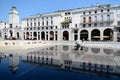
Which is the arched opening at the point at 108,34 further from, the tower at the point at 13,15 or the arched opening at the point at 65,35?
the tower at the point at 13,15

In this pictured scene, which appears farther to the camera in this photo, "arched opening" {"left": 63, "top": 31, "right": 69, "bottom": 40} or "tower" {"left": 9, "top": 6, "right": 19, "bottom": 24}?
"tower" {"left": 9, "top": 6, "right": 19, "bottom": 24}

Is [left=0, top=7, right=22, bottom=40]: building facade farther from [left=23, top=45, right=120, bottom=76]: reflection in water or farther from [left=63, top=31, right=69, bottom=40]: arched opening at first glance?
[left=23, top=45, right=120, bottom=76]: reflection in water

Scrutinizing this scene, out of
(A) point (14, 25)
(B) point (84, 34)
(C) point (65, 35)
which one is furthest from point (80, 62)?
(A) point (14, 25)

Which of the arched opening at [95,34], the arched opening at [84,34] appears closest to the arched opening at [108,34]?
the arched opening at [95,34]

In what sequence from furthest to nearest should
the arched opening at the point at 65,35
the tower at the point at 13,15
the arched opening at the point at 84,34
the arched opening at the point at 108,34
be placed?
the tower at the point at 13,15 → the arched opening at the point at 65,35 → the arched opening at the point at 84,34 → the arched opening at the point at 108,34

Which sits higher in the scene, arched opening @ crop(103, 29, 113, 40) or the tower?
the tower

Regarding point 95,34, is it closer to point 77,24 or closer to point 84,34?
point 84,34

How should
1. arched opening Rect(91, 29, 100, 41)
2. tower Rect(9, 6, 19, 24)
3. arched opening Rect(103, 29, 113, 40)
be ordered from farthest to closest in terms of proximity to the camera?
tower Rect(9, 6, 19, 24) → arched opening Rect(91, 29, 100, 41) → arched opening Rect(103, 29, 113, 40)

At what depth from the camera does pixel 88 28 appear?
48.8 m

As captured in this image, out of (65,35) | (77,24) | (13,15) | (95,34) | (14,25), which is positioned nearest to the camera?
(95,34)

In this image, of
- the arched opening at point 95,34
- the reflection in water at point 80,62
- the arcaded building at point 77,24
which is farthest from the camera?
the arched opening at point 95,34

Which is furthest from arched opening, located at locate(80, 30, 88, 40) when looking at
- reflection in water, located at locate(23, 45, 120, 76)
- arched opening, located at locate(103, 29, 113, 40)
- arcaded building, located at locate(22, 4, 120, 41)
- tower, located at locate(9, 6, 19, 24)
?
tower, located at locate(9, 6, 19, 24)

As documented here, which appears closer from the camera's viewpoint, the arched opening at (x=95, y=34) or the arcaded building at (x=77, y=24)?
the arcaded building at (x=77, y=24)

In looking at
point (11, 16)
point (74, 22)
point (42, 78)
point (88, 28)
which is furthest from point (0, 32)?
point (42, 78)
